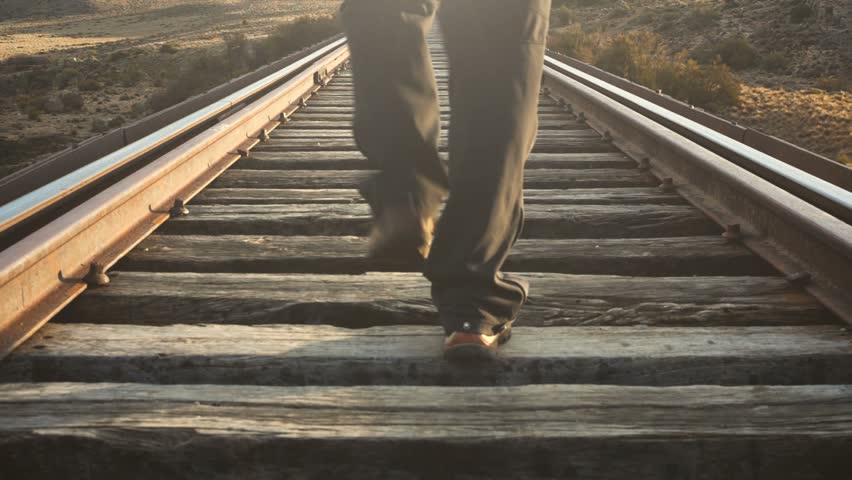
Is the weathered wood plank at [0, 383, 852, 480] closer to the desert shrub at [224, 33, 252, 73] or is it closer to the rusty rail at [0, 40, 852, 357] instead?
the rusty rail at [0, 40, 852, 357]

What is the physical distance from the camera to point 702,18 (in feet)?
64.0

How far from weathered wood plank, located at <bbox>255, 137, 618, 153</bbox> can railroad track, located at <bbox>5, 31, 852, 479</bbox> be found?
52.3 inches

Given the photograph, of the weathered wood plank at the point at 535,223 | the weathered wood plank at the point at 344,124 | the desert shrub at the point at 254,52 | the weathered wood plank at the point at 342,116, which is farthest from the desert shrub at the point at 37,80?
the weathered wood plank at the point at 535,223

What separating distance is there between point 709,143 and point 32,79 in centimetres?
2862

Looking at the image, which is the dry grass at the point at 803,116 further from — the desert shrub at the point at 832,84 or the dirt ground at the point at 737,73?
the desert shrub at the point at 832,84

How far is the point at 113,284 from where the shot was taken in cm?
226

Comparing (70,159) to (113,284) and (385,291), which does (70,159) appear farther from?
(385,291)

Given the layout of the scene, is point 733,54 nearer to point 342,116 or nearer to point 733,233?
point 342,116

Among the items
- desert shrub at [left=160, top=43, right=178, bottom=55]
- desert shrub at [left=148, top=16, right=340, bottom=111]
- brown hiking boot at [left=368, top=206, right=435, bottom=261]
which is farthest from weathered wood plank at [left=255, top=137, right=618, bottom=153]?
desert shrub at [left=160, top=43, right=178, bottom=55]

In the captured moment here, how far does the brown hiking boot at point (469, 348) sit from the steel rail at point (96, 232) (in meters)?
1.00

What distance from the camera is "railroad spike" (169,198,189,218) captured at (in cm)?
303

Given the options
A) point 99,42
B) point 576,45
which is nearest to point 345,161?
point 576,45

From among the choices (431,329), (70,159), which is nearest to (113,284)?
(431,329)

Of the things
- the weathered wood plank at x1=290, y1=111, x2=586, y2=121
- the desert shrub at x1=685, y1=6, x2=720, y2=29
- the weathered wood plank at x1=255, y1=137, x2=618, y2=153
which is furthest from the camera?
the desert shrub at x1=685, y1=6, x2=720, y2=29
